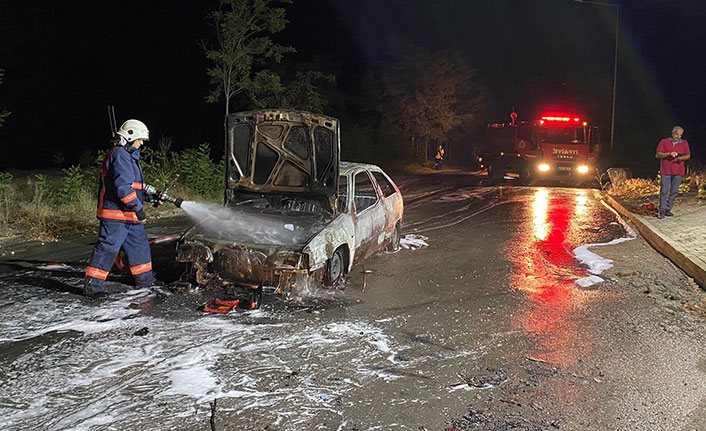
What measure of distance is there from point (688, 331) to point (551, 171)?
56.3 feet

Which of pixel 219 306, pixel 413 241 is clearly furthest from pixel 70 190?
pixel 219 306

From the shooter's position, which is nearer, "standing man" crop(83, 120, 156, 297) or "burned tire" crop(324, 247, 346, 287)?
"standing man" crop(83, 120, 156, 297)

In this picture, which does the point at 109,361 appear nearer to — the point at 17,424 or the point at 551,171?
the point at 17,424

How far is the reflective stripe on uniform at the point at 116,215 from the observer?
6.31 meters

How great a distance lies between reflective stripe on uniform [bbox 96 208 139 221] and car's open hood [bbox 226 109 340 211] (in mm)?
1320

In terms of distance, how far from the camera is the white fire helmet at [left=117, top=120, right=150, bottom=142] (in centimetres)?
642

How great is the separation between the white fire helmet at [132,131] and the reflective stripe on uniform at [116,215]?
2.58ft

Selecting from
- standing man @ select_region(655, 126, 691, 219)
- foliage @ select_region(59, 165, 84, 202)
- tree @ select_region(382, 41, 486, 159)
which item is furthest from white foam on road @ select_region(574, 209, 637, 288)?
tree @ select_region(382, 41, 486, 159)

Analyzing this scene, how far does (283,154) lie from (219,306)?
214 cm

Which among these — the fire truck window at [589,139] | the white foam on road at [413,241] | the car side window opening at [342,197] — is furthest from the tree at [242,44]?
the fire truck window at [589,139]

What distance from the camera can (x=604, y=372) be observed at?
449 centimetres

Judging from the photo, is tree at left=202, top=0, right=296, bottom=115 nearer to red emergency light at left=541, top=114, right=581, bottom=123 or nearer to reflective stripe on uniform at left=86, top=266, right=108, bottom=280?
red emergency light at left=541, top=114, right=581, bottom=123

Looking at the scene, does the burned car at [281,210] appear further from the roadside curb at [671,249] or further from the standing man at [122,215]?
the roadside curb at [671,249]

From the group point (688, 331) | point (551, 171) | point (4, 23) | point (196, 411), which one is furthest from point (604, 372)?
point (4, 23)
